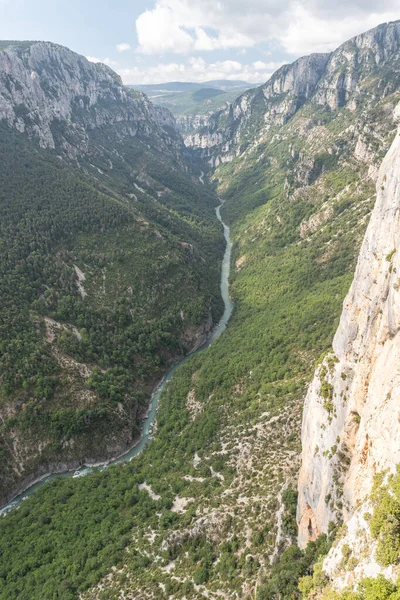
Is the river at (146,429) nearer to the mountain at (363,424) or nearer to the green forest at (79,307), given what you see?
the green forest at (79,307)

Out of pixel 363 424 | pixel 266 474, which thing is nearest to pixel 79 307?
pixel 266 474

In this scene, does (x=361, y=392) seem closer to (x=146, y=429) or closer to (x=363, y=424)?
(x=363, y=424)

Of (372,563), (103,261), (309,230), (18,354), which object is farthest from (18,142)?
(372,563)

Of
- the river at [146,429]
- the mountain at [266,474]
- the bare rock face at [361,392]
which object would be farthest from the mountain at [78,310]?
the bare rock face at [361,392]

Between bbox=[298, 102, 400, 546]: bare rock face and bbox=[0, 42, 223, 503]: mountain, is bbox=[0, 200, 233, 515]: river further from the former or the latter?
bbox=[298, 102, 400, 546]: bare rock face

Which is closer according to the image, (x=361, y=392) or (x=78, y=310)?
(x=361, y=392)
